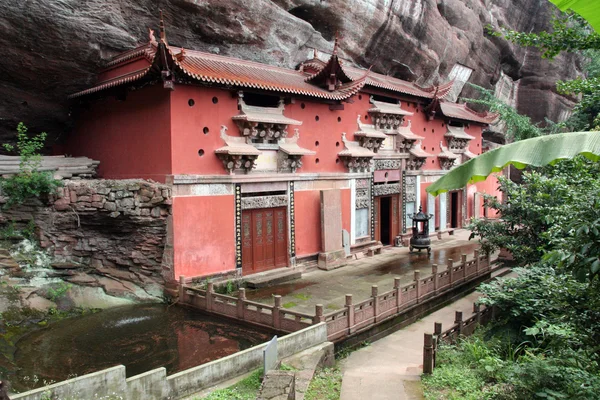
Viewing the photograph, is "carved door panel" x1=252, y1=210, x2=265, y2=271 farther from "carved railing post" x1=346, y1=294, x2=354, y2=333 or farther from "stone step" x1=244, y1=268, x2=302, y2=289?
"carved railing post" x1=346, y1=294, x2=354, y2=333

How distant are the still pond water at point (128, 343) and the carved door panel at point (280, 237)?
3.98 metres

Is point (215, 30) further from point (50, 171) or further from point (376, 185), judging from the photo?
point (376, 185)

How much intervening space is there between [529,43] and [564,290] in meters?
6.30

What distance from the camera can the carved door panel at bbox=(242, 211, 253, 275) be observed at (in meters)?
13.4

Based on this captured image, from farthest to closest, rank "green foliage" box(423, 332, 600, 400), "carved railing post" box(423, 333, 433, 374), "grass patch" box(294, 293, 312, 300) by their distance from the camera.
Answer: "grass patch" box(294, 293, 312, 300), "carved railing post" box(423, 333, 433, 374), "green foliage" box(423, 332, 600, 400)

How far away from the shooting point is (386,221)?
64.1 feet

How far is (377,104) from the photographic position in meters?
18.2

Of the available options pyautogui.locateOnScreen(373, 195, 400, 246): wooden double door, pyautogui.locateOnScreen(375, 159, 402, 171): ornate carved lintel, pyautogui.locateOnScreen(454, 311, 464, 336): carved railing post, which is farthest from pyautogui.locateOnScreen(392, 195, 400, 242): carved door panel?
pyautogui.locateOnScreen(454, 311, 464, 336): carved railing post

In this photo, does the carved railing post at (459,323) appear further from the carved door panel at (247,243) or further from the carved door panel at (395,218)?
the carved door panel at (395,218)

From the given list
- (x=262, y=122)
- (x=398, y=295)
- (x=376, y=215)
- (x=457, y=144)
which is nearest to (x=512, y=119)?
(x=457, y=144)

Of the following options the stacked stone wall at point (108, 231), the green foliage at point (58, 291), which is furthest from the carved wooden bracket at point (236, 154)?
the green foliage at point (58, 291)

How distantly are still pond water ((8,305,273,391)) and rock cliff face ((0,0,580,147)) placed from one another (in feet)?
24.5

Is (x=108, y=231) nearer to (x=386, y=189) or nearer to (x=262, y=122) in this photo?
(x=262, y=122)

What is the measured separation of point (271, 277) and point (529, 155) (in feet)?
33.1
